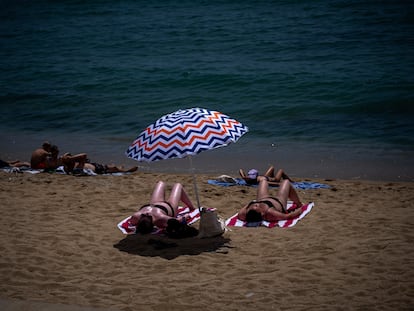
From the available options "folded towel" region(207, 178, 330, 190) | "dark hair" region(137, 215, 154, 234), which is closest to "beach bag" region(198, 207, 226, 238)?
"dark hair" region(137, 215, 154, 234)

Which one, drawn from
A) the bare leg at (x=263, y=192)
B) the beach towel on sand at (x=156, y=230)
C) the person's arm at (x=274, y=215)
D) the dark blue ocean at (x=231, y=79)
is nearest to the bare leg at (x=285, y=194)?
the bare leg at (x=263, y=192)

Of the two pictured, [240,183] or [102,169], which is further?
[102,169]

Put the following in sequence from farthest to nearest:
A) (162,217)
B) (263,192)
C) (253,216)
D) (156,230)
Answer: (263,192)
(253,216)
(156,230)
(162,217)

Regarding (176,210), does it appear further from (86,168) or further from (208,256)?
(86,168)

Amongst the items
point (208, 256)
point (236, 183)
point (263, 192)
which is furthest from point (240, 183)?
point (208, 256)

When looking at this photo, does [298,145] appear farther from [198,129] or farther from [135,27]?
[135,27]

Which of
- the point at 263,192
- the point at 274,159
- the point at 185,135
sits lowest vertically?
the point at 274,159

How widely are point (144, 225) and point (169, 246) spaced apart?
468 millimetres

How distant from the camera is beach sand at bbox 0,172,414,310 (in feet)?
17.9

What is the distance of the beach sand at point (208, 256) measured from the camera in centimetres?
545

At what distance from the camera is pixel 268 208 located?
823 centimetres

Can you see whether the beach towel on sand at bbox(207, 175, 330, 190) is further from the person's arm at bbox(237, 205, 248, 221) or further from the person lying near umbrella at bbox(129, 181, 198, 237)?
the person lying near umbrella at bbox(129, 181, 198, 237)

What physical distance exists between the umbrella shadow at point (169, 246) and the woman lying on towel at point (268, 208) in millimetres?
678

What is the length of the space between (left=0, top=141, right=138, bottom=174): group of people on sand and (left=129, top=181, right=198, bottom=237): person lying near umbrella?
317 centimetres
